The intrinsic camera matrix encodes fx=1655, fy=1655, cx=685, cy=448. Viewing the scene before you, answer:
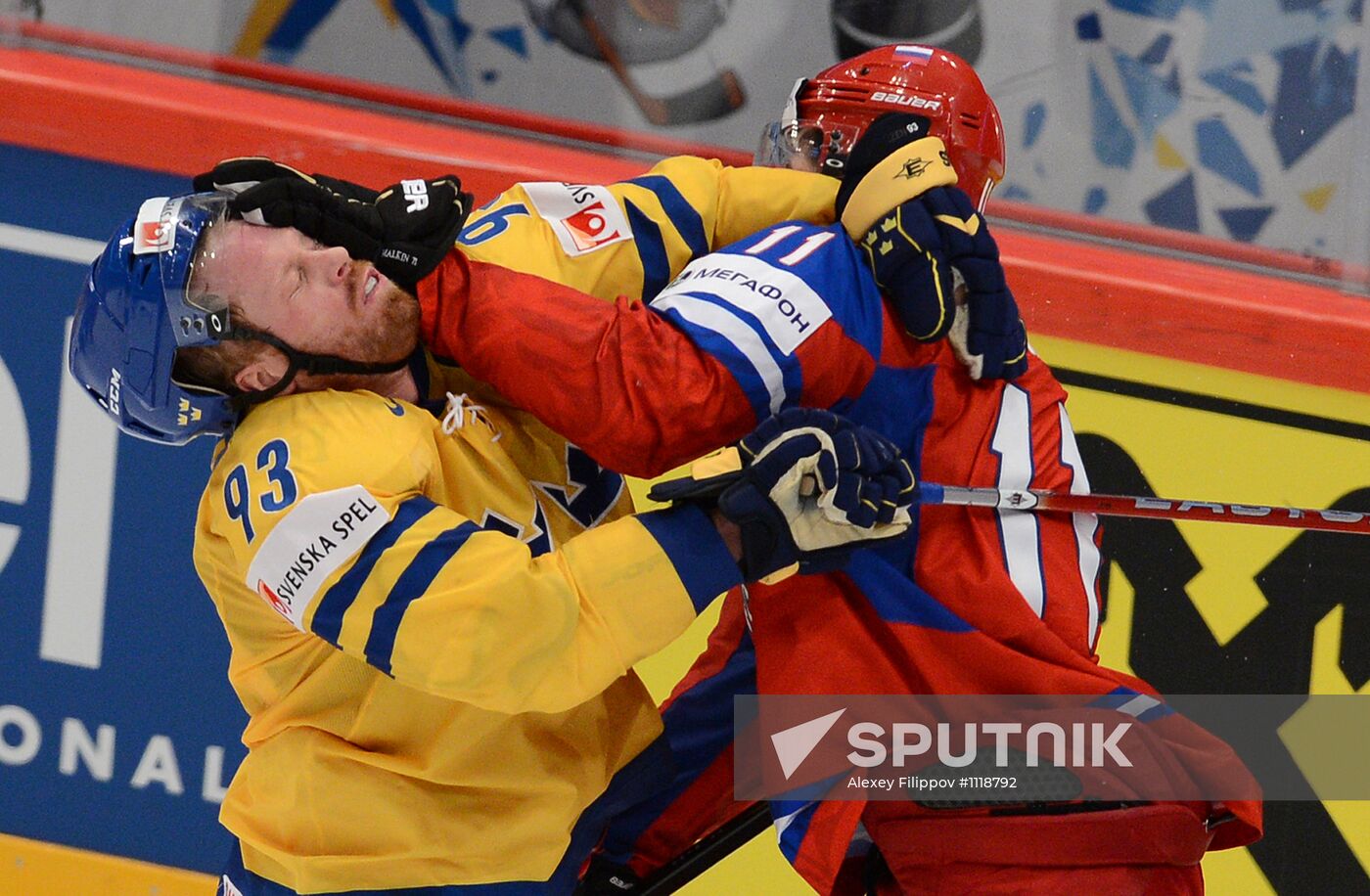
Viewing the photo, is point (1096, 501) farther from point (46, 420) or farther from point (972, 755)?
Answer: point (46, 420)

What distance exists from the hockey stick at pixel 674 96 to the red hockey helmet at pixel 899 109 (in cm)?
86

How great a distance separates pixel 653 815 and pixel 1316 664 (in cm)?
122

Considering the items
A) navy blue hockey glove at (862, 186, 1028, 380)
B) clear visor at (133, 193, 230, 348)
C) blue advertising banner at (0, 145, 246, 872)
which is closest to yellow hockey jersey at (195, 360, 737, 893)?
clear visor at (133, 193, 230, 348)

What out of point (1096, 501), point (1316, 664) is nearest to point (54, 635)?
point (1096, 501)

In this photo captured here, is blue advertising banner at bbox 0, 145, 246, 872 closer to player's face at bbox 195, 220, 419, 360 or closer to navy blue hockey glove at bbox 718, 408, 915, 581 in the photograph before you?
player's face at bbox 195, 220, 419, 360

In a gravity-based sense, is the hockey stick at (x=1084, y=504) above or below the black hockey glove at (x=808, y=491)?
below

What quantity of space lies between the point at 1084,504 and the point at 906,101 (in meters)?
0.54

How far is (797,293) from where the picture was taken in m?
1.73

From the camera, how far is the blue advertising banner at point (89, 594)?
2818 millimetres

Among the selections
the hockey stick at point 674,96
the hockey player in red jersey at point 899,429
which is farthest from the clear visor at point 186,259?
the hockey stick at point 674,96

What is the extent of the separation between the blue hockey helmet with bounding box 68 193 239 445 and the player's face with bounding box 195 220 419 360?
0.07 ft

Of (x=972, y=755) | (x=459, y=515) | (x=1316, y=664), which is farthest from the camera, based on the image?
(x=1316, y=664)
